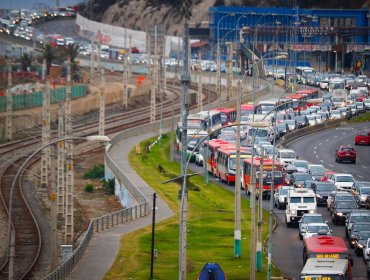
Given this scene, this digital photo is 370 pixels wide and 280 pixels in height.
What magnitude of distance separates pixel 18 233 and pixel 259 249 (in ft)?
56.4

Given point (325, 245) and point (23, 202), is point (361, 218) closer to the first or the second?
point (325, 245)

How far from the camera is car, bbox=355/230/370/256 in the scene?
54.0 m

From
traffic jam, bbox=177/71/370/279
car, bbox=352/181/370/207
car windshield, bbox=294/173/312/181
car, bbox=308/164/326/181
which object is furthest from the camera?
car, bbox=308/164/326/181

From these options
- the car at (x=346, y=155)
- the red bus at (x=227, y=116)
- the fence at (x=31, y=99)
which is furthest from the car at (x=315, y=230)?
the fence at (x=31, y=99)

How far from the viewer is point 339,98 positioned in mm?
129125

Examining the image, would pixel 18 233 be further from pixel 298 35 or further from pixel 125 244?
pixel 298 35

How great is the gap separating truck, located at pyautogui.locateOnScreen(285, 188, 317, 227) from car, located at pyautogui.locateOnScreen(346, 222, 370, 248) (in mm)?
6181

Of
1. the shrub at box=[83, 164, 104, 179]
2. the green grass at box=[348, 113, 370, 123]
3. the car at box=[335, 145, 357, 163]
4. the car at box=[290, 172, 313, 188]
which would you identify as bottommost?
the shrub at box=[83, 164, 104, 179]

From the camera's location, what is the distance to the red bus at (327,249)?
151ft

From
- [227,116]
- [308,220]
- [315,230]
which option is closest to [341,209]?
[308,220]

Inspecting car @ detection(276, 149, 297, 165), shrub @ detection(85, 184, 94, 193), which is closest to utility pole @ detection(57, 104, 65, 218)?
shrub @ detection(85, 184, 94, 193)

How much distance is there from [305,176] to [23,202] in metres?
15.0

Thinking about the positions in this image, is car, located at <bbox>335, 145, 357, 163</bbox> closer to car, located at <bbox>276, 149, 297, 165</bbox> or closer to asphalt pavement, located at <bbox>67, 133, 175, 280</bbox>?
car, located at <bbox>276, 149, 297, 165</bbox>

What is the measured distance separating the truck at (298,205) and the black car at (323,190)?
5.23 metres
